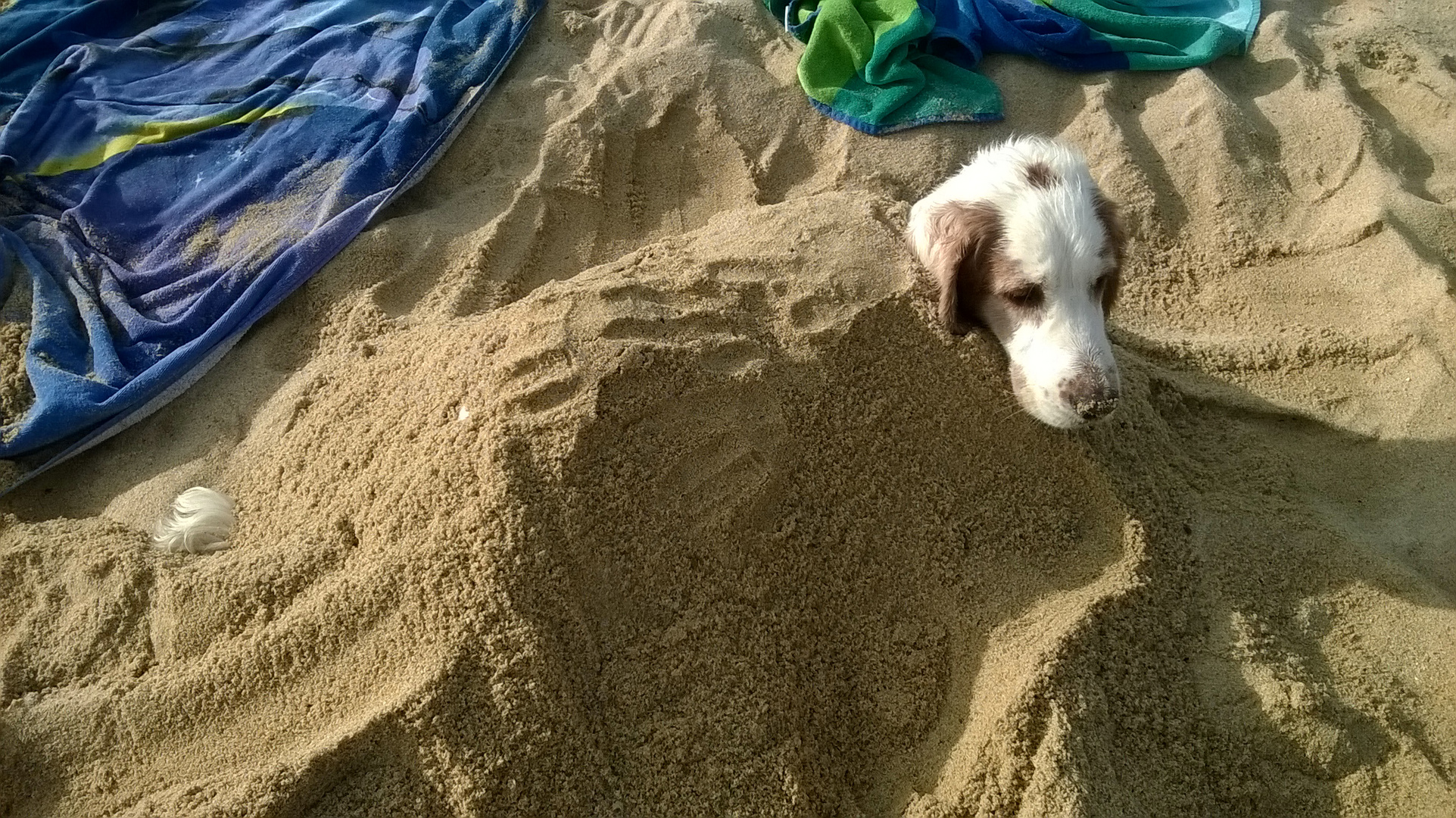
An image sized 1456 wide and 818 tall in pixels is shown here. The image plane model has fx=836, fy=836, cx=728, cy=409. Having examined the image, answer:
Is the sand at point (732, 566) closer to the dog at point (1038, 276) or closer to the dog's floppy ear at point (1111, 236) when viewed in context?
the dog at point (1038, 276)

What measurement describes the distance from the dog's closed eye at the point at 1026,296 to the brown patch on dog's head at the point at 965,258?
69mm

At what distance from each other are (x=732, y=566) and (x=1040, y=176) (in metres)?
1.59

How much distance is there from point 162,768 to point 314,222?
2.08 metres

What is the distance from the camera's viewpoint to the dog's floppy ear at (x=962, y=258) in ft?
8.30

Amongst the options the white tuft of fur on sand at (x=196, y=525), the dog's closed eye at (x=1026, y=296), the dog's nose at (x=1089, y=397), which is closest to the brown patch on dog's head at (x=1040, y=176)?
the dog's closed eye at (x=1026, y=296)

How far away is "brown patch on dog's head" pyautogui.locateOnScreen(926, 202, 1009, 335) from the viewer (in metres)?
2.53

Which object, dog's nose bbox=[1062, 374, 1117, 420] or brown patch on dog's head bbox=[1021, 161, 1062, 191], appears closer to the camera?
dog's nose bbox=[1062, 374, 1117, 420]

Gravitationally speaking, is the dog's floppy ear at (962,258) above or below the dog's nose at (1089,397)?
above

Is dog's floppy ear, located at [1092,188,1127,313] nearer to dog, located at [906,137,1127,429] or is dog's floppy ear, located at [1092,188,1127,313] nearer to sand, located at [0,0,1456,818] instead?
dog, located at [906,137,1127,429]

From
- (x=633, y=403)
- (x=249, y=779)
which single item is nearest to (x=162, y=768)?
(x=249, y=779)

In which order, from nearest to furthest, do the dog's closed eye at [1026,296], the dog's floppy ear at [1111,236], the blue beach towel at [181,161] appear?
the dog's closed eye at [1026,296] → the dog's floppy ear at [1111,236] → the blue beach towel at [181,161]

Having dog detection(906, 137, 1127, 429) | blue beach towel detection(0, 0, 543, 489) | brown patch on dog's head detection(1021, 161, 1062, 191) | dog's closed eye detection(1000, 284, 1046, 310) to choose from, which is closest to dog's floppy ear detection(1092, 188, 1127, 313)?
dog detection(906, 137, 1127, 429)

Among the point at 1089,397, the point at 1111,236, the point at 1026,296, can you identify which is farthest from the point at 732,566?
the point at 1111,236

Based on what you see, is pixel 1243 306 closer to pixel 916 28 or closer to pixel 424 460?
pixel 916 28
